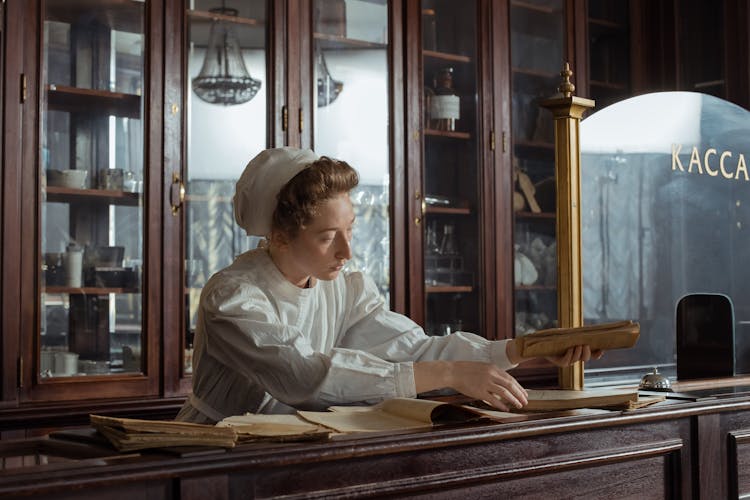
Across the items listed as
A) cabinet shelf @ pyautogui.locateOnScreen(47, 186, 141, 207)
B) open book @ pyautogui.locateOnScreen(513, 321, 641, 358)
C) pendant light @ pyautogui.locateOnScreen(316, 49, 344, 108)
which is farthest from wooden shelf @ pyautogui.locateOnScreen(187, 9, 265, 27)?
open book @ pyautogui.locateOnScreen(513, 321, 641, 358)

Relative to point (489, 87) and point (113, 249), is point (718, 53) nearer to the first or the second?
point (489, 87)

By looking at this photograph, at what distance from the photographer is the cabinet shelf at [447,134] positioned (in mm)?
3701

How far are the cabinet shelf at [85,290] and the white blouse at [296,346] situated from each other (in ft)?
3.67

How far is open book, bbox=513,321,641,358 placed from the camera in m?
1.67

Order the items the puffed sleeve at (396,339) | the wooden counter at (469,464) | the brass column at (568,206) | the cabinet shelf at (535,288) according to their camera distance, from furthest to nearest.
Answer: the cabinet shelf at (535,288) → the brass column at (568,206) → the puffed sleeve at (396,339) → the wooden counter at (469,464)

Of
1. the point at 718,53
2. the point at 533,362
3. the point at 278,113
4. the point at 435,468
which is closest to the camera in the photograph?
the point at 435,468

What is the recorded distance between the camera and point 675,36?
423cm

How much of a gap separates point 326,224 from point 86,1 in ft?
5.19

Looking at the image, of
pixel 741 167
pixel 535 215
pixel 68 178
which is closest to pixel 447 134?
pixel 535 215

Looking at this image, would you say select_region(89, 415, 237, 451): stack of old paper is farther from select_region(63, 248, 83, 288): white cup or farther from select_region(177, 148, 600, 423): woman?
select_region(63, 248, 83, 288): white cup

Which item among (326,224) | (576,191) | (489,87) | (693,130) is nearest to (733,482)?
(576,191)

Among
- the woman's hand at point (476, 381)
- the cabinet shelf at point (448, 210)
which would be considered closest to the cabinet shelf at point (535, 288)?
the cabinet shelf at point (448, 210)

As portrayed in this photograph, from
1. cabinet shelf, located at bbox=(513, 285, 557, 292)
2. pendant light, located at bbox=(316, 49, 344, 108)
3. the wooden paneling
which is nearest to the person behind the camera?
the wooden paneling

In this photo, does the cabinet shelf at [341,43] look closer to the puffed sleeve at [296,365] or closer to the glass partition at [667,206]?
the glass partition at [667,206]
